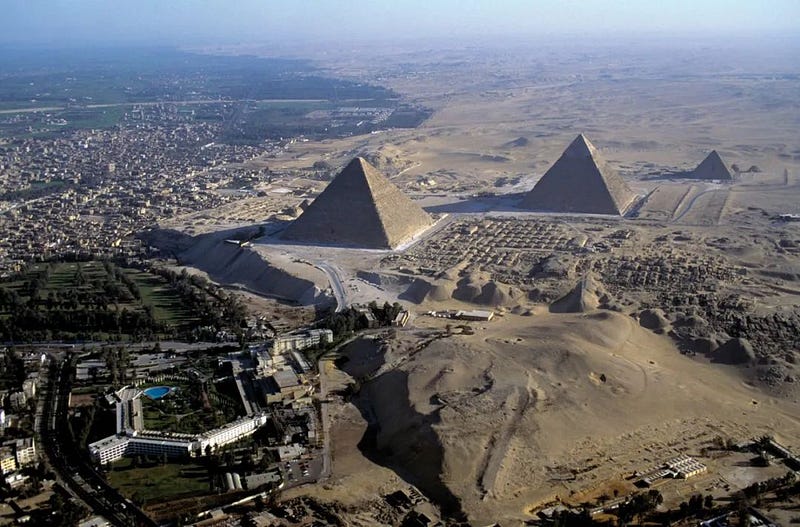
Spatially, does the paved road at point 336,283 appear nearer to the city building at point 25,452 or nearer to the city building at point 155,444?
the city building at point 155,444

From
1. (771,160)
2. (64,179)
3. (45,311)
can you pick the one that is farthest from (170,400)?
(771,160)

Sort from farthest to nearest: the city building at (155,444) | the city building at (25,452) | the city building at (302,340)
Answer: the city building at (302,340) → the city building at (155,444) → the city building at (25,452)

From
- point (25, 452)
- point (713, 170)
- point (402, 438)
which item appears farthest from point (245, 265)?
point (713, 170)

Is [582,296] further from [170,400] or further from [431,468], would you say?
[170,400]

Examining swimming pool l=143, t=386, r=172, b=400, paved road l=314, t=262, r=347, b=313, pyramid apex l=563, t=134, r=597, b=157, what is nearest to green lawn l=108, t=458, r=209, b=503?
swimming pool l=143, t=386, r=172, b=400

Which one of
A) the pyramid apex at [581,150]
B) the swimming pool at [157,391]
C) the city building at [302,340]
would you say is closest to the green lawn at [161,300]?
the city building at [302,340]

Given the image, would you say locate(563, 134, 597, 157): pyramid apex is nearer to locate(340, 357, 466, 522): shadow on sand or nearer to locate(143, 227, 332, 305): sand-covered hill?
locate(143, 227, 332, 305): sand-covered hill
